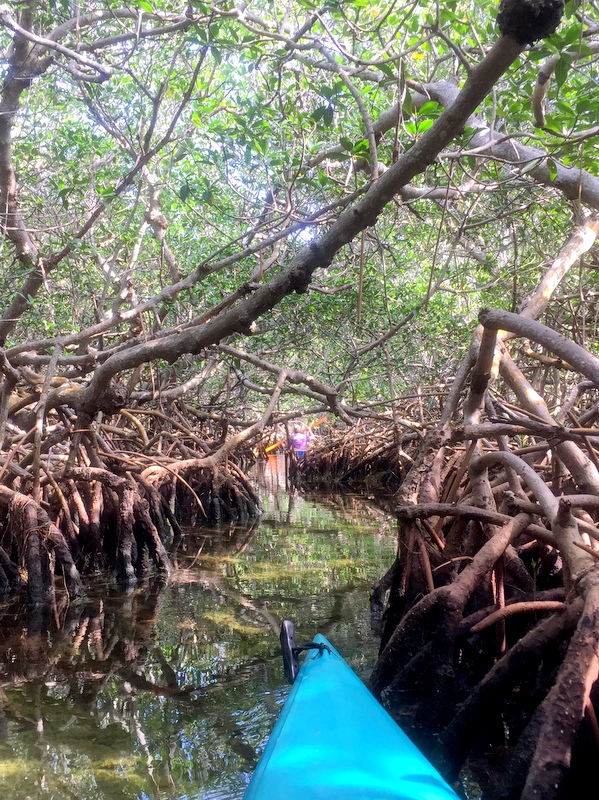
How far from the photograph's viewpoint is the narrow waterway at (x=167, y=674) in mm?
2463

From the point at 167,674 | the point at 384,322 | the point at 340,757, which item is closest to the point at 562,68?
the point at 340,757

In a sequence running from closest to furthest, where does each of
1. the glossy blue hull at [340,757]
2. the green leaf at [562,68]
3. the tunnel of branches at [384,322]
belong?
the glossy blue hull at [340,757] < the tunnel of branches at [384,322] < the green leaf at [562,68]

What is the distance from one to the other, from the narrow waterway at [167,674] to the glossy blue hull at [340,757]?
1.63 ft

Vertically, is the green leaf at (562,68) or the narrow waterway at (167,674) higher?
the green leaf at (562,68)

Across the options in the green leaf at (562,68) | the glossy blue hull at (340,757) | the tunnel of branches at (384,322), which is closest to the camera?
the glossy blue hull at (340,757)

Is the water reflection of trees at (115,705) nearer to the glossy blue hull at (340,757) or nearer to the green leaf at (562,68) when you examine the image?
the glossy blue hull at (340,757)

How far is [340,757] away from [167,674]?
193 cm

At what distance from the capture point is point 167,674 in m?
3.47

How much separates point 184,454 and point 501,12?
24.6 ft

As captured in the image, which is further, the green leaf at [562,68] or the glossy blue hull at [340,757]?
the green leaf at [562,68]

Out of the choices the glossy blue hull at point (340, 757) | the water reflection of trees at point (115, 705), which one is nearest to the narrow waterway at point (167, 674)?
the water reflection of trees at point (115, 705)

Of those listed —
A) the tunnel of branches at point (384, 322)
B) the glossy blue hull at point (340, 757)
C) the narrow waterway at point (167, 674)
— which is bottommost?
the narrow waterway at point (167, 674)

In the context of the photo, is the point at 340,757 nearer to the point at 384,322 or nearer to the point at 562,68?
the point at 562,68

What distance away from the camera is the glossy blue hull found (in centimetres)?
162
